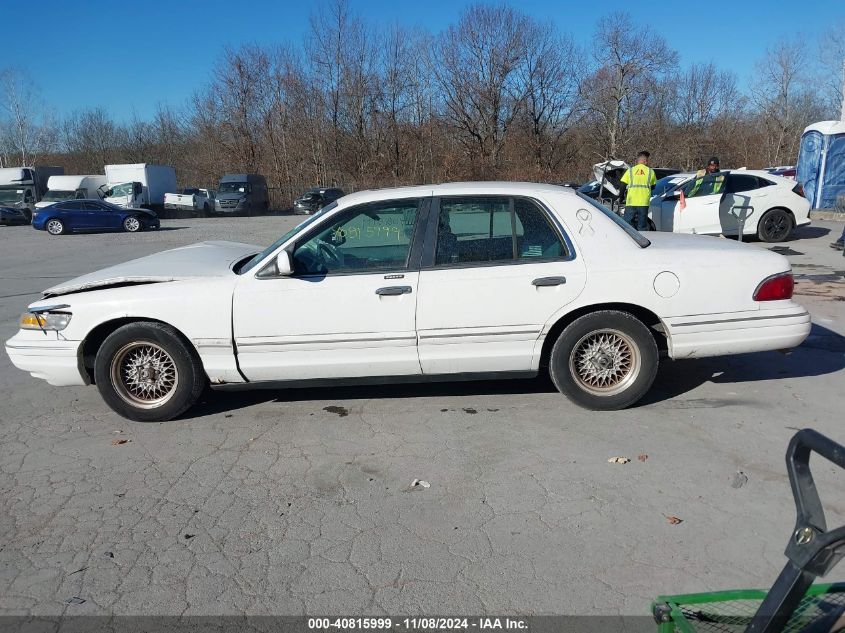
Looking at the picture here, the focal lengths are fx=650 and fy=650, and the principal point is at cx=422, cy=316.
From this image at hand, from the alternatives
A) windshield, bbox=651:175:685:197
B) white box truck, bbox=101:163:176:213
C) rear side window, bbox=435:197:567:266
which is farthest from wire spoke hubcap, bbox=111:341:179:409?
white box truck, bbox=101:163:176:213

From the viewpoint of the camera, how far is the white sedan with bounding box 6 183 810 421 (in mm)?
4473

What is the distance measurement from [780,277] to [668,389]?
117cm

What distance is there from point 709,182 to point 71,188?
29.7 metres

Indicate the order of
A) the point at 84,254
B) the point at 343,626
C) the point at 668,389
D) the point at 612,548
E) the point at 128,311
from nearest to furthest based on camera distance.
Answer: the point at 343,626
the point at 612,548
the point at 128,311
the point at 668,389
the point at 84,254

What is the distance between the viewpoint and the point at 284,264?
438 cm

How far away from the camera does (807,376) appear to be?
540cm

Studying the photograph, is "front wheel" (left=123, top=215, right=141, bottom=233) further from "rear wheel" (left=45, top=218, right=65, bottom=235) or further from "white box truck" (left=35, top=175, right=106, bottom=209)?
"white box truck" (left=35, top=175, right=106, bottom=209)

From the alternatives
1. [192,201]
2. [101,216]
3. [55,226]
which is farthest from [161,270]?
[192,201]

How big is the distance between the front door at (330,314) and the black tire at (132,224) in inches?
950

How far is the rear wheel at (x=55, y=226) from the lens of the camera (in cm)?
2492

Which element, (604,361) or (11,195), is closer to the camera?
(604,361)

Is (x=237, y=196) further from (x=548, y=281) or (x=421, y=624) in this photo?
(x=421, y=624)

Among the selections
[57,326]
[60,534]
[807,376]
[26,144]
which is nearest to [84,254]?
[57,326]

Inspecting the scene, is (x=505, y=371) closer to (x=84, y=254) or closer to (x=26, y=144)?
(x=84, y=254)
